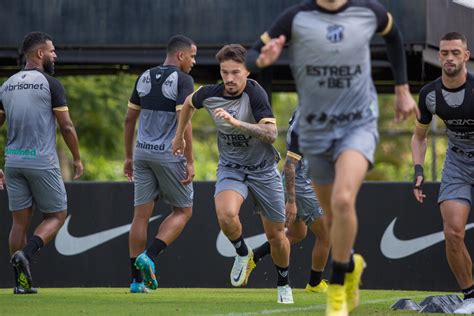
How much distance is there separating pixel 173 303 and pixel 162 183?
63.9 inches

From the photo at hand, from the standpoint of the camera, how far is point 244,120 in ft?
34.8

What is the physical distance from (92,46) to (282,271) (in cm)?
644

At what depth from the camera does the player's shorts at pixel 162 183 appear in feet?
39.6

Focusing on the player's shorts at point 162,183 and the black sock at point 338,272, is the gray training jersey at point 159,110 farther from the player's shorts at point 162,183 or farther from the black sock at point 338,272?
the black sock at point 338,272

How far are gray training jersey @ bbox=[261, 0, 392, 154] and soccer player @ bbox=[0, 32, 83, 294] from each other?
13.9 feet

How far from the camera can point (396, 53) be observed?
26.9ft

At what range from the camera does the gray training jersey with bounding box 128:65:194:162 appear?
39.2 feet

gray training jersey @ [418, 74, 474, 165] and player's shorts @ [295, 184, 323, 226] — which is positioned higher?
gray training jersey @ [418, 74, 474, 165]

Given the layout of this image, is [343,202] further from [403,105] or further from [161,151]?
[161,151]

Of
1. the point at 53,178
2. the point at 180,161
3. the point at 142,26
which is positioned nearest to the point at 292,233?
the point at 180,161

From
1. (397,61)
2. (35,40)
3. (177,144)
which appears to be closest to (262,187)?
(177,144)

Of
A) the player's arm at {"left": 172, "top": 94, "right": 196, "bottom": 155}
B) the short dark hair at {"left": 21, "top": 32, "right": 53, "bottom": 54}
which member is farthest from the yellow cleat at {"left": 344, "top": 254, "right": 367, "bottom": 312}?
the short dark hair at {"left": 21, "top": 32, "right": 53, "bottom": 54}

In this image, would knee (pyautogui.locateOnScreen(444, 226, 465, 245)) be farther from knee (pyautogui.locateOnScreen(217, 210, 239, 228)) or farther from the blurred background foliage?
the blurred background foliage

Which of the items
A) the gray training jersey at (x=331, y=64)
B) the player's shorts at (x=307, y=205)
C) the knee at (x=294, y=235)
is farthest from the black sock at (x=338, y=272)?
the knee at (x=294, y=235)
